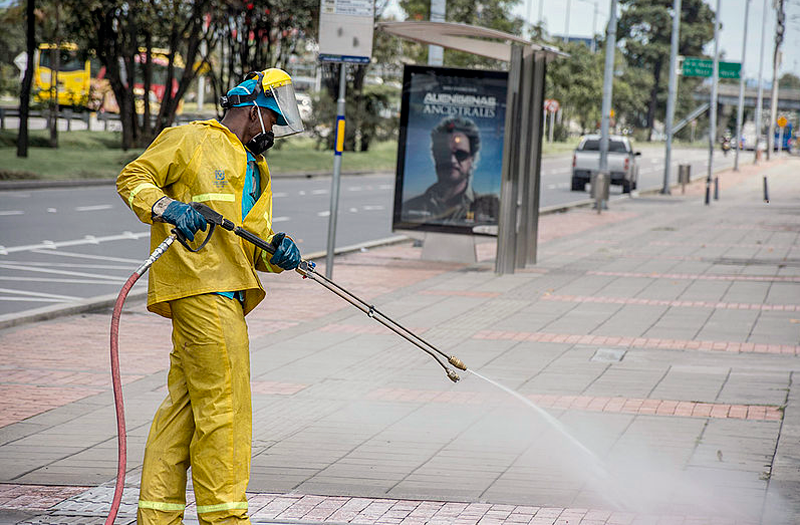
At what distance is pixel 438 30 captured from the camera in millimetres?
14547

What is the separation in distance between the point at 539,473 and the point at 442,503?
2.55ft

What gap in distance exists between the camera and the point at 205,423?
14.3 feet

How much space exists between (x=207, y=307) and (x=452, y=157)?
37.7 feet

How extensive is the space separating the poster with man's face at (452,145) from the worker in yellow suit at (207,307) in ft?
36.4

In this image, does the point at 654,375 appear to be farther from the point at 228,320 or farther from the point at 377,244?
the point at 377,244

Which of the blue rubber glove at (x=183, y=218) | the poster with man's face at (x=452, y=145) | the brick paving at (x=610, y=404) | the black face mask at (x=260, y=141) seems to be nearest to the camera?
the blue rubber glove at (x=183, y=218)

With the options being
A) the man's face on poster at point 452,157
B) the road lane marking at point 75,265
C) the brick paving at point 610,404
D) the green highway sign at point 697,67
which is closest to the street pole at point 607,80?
the man's face on poster at point 452,157

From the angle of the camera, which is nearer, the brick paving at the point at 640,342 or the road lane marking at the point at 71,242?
the brick paving at the point at 640,342

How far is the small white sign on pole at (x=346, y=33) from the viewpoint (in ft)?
42.2

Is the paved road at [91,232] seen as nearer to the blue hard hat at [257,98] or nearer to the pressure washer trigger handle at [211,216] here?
the blue hard hat at [257,98]

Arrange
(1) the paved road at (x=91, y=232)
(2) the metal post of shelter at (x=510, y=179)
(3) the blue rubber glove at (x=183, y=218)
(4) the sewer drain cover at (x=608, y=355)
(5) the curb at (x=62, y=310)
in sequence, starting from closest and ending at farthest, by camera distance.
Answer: (3) the blue rubber glove at (x=183, y=218) < (4) the sewer drain cover at (x=608, y=355) < (5) the curb at (x=62, y=310) < (1) the paved road at (x=91, y=232) < (2) the metal post of shelter at (x=510, y=179)

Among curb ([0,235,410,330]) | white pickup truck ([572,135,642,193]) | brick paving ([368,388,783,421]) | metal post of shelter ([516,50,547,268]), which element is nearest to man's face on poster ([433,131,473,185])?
metal post of shelter ([516,50,547,268])

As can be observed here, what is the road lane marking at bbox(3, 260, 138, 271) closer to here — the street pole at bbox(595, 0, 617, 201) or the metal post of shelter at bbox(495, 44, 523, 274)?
the metal post of shelter at bbox(495, 44, 523, 274)

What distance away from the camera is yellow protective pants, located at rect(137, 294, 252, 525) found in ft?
14.3
